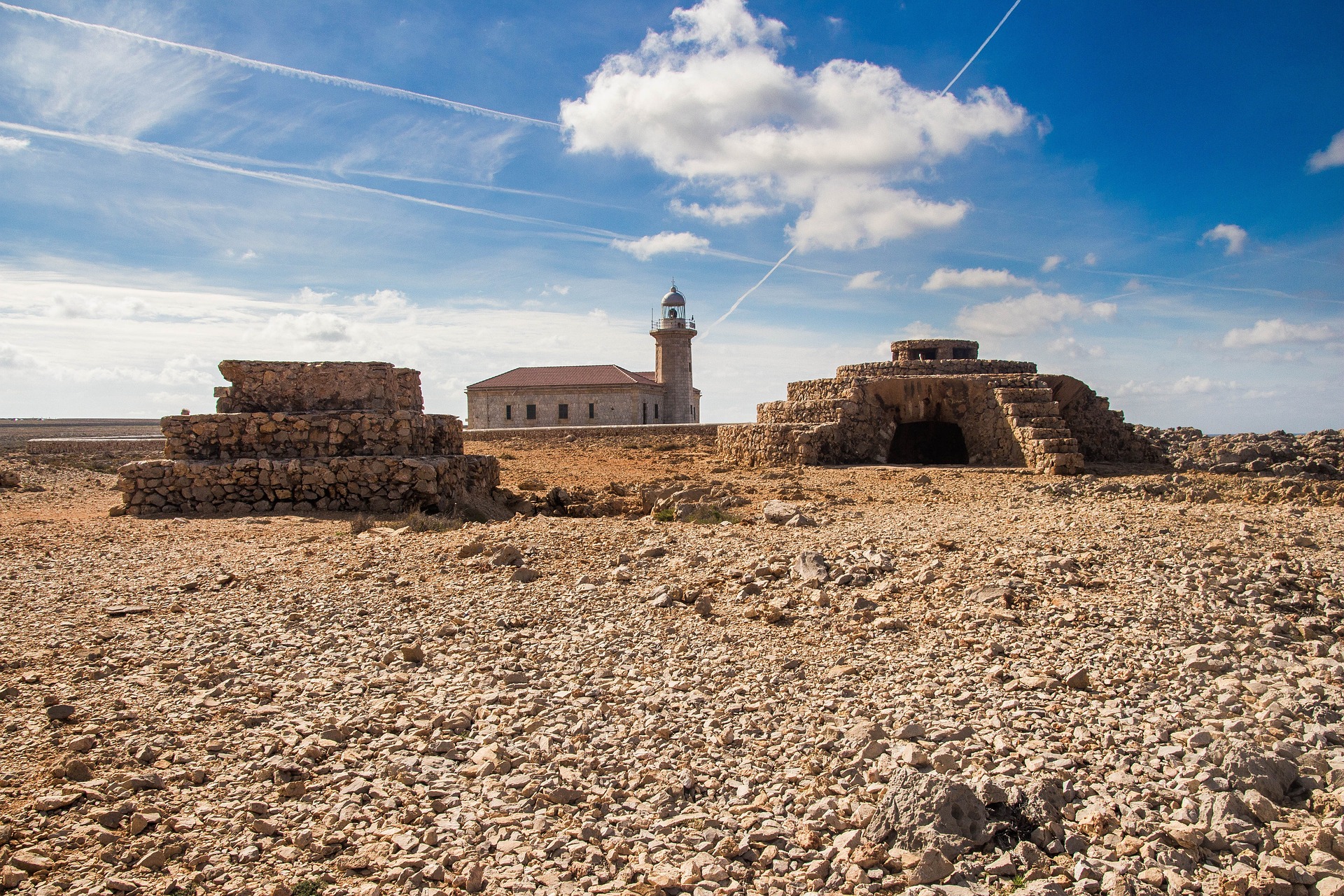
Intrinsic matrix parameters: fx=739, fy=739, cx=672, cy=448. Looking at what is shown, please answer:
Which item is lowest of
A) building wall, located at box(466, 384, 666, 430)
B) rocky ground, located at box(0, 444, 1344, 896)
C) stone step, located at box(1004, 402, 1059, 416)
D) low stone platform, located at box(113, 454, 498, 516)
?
rocky ground, located at box(0, 444, 1344, 896)

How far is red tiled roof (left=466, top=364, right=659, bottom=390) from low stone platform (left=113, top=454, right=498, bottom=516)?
27.5 meters

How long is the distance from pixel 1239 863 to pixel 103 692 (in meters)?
6.04

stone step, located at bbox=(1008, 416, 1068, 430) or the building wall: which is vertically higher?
the building wall

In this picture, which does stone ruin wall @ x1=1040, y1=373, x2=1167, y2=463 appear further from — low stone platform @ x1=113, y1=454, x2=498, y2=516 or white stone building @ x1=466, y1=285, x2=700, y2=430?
white stone building @ x1=466, y1=285, x2=700, y2=430

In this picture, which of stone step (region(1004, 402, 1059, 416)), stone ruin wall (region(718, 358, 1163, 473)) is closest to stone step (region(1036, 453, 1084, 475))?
stone ruin wall (region(718, 358, 1163, 473))

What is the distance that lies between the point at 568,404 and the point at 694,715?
119 feet

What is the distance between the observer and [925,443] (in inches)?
750

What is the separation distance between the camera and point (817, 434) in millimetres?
16047

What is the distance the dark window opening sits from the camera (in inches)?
737

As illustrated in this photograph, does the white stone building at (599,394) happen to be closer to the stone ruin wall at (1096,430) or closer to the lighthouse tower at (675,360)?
the lighthouse tower at (675,360)

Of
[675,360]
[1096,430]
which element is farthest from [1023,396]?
[675,360]

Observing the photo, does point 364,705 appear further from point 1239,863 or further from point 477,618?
point 1239,863

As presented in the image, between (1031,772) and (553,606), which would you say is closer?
(1031,772)

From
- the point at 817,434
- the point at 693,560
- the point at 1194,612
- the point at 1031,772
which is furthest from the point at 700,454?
the point at 1031,772
